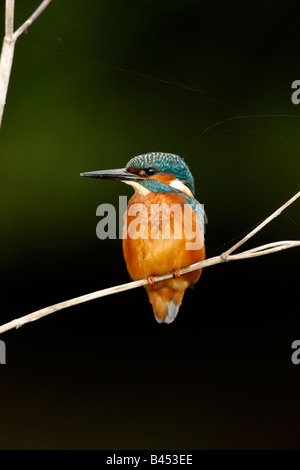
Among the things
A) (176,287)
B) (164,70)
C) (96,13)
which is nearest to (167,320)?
(176,287)

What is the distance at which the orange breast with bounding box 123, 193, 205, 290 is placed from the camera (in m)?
1.47

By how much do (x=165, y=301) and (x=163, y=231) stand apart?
0.30 m

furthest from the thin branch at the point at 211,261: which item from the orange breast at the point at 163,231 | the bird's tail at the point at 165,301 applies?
the bird's tail at the point at 165,301

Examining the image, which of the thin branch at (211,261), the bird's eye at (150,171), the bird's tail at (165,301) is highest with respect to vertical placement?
the bird's eye at (150,171)

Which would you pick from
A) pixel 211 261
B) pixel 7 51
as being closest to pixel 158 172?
pixel 211 261

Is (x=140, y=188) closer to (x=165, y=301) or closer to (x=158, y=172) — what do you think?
(x=158, y=172)

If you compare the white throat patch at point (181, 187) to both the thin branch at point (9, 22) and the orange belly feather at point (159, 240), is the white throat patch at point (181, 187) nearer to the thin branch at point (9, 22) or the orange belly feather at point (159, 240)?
the orange belly feather at point (159, 240)

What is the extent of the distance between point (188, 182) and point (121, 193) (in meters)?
1.15

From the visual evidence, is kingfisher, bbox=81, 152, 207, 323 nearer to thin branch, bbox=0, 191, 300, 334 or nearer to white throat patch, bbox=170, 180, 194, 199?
white throat patch, bbox=170, 180, 194, 199

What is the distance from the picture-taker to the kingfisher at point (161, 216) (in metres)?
1.45

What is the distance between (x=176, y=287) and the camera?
1633 mm

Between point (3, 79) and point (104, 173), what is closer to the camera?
point (3, 79)

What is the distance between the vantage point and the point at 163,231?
1465 millimetres

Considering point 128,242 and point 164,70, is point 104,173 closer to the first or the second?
point 128,242
